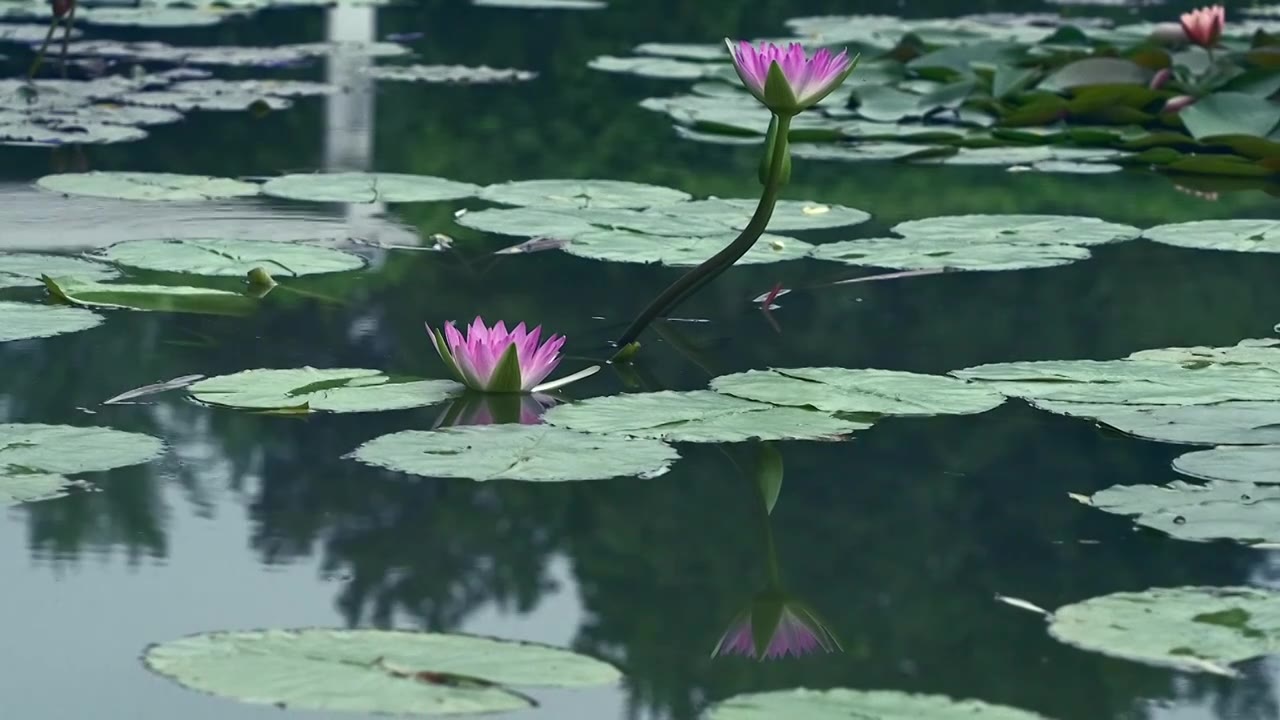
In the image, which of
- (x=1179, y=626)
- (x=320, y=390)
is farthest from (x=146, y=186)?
(x=1179, y=626)

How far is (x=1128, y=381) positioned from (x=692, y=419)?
0.60m

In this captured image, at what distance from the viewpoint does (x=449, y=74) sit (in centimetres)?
595

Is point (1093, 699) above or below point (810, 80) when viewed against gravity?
below

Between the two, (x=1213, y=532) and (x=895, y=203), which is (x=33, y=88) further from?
(x=1213, y=532)

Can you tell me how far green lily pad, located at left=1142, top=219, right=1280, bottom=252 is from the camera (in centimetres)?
334

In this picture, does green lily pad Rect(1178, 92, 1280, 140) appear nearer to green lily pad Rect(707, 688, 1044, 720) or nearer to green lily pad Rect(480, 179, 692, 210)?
green lily pad Rect(480, 179, 692, 210)

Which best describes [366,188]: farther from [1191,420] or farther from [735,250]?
[1191,420]

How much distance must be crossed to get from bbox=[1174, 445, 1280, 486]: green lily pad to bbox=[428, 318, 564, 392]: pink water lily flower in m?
0.76

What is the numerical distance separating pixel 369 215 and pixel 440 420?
1.46m

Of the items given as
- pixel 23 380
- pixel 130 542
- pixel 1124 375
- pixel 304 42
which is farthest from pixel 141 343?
pixel 304 42

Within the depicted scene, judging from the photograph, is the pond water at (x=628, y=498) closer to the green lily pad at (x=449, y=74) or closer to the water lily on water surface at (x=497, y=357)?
the water lily on water surface at (x=497, y=357)

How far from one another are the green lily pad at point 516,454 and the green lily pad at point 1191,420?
0.53 m

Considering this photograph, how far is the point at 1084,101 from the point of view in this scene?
4.75m

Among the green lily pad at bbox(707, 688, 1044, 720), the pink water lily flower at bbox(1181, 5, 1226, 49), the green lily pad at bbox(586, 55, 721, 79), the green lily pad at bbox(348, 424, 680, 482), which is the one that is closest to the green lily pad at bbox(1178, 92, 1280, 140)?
the pink water lily flower at bbox(1181, 5, 1226, 49)
